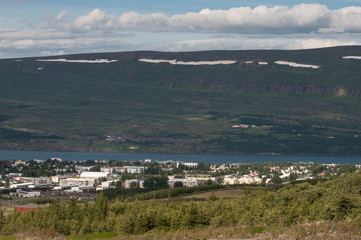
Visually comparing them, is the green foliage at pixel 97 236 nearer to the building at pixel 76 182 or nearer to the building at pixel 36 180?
the building at pixel 76 182

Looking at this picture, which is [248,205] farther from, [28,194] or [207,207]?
[28,194]

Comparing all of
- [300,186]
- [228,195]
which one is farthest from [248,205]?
[228,195]

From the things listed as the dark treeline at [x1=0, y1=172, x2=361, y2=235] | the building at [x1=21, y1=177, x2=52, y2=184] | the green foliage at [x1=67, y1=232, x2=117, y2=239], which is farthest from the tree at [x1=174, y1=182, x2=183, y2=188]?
the green foliage at [x1=67, y1=232, x2=117, y2=239]

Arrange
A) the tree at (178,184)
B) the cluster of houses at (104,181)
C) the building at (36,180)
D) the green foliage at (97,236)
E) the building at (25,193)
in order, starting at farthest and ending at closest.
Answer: the building at (36,180) → the cluster of houses at (104,181) → the tree at (178,184) → the building at (25,193) → the green foliage at (97,236)

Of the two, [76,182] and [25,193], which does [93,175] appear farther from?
[25,193]

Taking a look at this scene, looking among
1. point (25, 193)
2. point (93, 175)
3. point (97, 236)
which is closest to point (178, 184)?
point (25, 193)

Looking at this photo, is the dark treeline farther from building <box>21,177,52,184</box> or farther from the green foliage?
building <box>21,177,52,184</box>

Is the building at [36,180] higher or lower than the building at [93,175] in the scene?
higher

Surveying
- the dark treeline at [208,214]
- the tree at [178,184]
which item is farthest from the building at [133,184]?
the dark treeline at [208,214]
